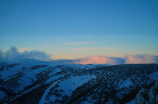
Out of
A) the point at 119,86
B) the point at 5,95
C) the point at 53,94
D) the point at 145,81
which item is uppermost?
the point at 145,81

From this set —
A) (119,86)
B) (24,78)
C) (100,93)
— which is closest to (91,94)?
(100,93)

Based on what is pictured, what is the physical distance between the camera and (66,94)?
6506 centimetres

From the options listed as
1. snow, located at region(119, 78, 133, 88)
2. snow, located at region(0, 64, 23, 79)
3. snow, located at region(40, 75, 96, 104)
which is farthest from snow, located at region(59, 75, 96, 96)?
snow, located at region(0, 64, 23, 79)

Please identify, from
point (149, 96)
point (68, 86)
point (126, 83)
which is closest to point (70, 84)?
point (68, 86)

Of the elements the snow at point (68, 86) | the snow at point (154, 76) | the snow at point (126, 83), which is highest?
the snow at point (154, 76)

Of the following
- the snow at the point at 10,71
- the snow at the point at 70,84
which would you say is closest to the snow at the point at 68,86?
the snow at the point at 70,84

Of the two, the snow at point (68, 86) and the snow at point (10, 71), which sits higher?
the snow at point (68, 86)

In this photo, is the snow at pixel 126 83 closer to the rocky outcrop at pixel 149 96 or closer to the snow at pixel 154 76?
the snow at pixel 154 76

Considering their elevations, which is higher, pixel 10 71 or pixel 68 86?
pixel 68 86

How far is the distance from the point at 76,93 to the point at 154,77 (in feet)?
140

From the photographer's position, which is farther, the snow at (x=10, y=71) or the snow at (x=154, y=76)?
the snow at (x=10, y=71)

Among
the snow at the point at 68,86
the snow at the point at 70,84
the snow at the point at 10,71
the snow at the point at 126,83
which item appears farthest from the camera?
the snow at the point at 10,71

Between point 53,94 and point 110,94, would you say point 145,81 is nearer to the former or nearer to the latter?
point 110,94

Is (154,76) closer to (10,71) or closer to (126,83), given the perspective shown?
(126,83)
